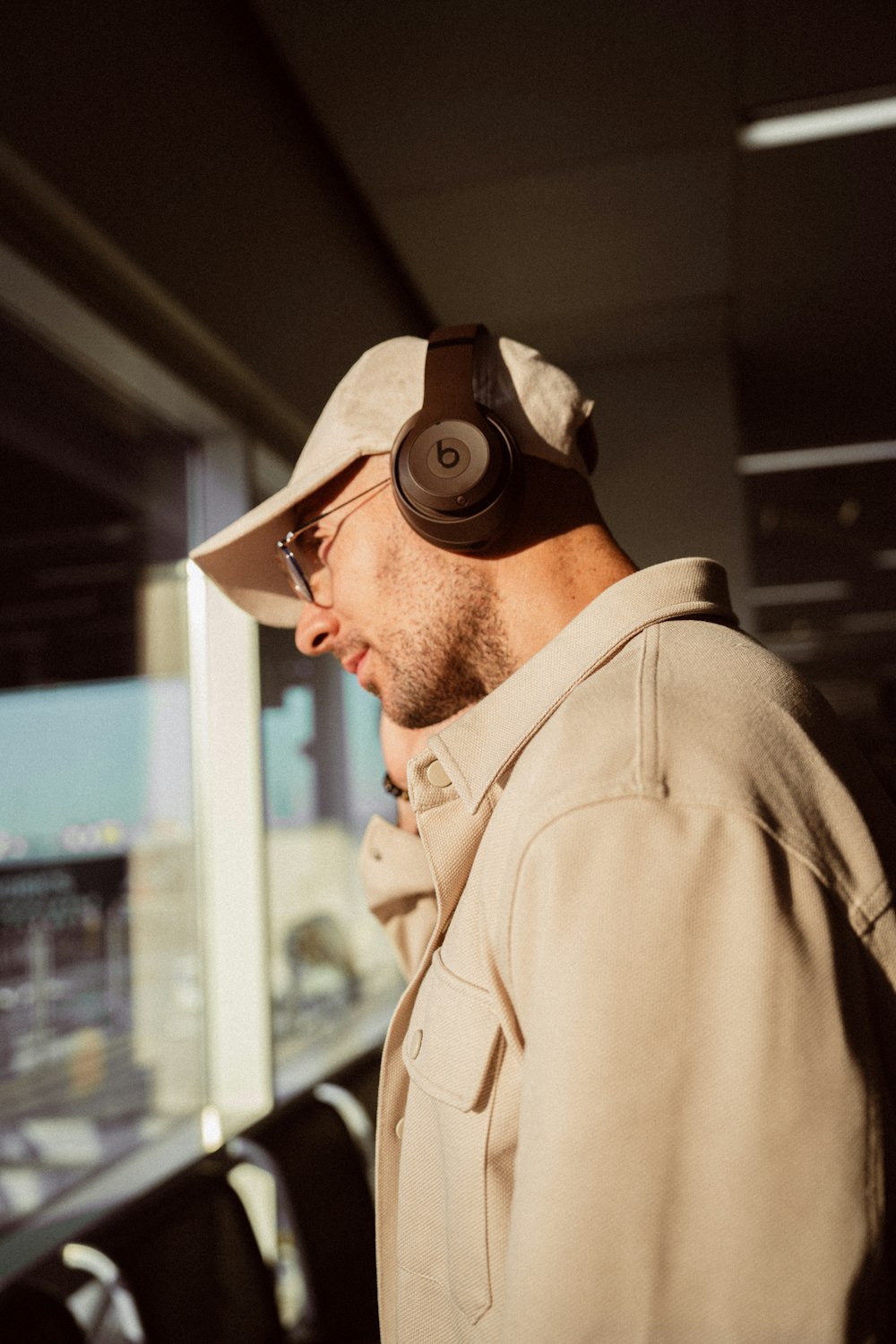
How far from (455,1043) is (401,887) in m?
0.59

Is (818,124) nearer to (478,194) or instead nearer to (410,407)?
(478,194)

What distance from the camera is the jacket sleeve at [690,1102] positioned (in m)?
0.52

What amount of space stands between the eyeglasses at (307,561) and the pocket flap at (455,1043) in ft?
1.70

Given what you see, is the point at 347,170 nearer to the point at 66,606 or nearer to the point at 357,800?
the point at 66,606

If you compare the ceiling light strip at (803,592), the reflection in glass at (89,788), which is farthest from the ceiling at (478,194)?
the ceiling light strip at (803,592)

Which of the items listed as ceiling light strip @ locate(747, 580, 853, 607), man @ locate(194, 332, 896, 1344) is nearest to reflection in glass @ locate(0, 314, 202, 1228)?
man @ locate(194, 332, 896, 1344)

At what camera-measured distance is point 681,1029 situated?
1.81 feet

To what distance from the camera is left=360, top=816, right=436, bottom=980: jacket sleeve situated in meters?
1.31

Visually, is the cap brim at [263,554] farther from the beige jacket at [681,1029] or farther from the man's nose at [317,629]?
the beige jacket at [681,1029]

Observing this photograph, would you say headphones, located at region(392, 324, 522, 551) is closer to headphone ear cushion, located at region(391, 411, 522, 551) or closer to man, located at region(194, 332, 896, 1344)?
headphone ear cushion, located at region(391, 411, 522, 551)

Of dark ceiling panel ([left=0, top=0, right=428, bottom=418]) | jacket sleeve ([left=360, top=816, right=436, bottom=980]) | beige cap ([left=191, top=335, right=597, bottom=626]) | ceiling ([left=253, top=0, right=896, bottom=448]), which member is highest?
ceiling ([left=253, top=0, right=896, bottom=448])

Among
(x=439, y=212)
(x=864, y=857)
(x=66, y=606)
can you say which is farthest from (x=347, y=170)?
(x=864, y=857)

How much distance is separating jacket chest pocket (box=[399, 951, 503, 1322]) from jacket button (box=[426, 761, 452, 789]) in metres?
0.14

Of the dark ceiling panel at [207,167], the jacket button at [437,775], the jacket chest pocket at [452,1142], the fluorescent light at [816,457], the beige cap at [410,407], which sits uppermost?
the fluorescent light at [816,457]
